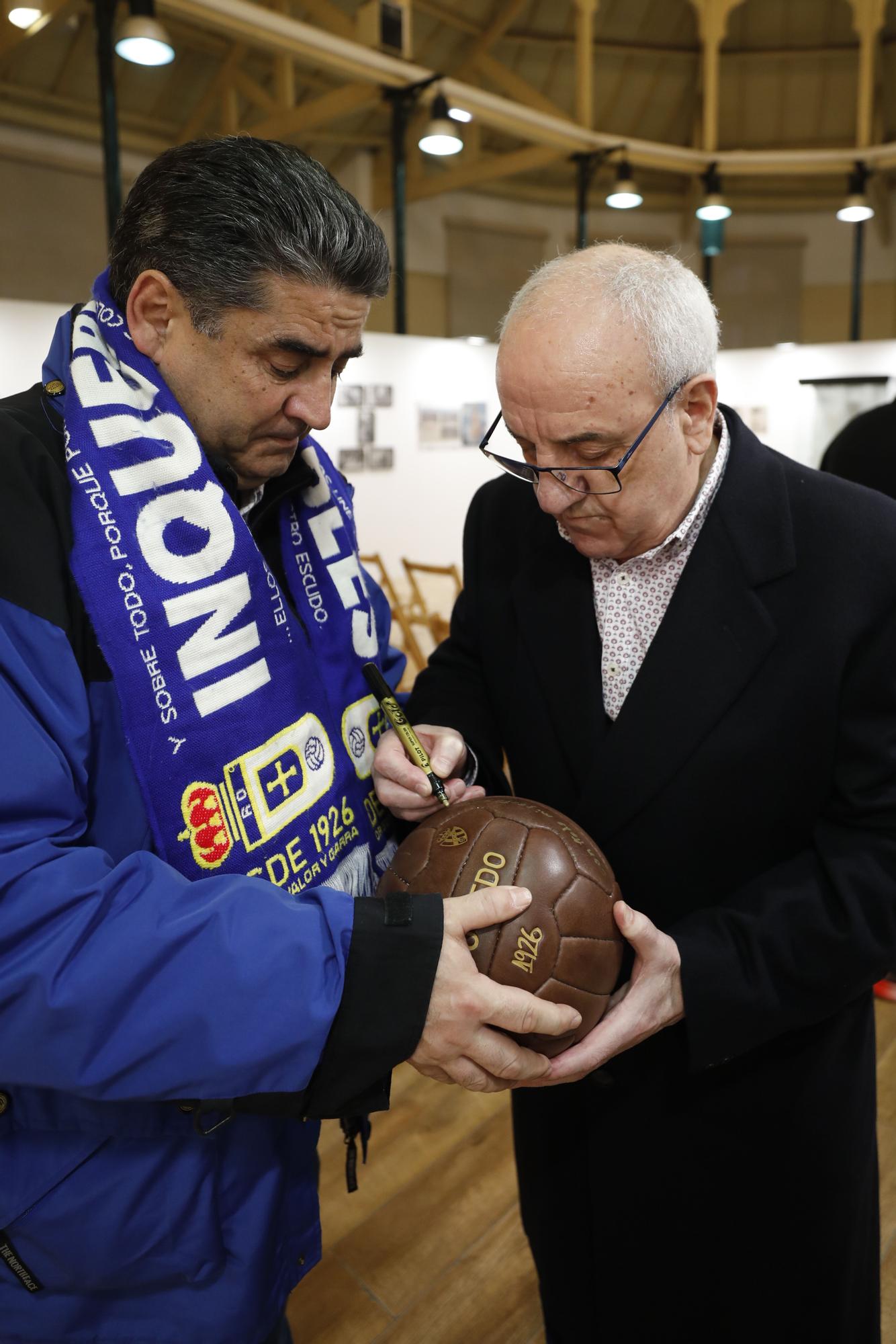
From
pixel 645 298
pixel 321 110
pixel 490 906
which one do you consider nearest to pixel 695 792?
pixel 490 906

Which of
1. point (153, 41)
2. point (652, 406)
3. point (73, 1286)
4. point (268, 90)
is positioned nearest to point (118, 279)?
point (652, 406)

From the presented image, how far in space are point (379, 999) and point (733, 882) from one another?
650mm

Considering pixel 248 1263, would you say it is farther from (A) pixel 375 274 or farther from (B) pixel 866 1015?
(A) pixel 375 274

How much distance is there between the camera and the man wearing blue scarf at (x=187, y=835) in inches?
39.0

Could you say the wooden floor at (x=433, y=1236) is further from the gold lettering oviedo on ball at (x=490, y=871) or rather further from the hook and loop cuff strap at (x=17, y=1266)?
the gold lettering oviedo on ball at (x=490, y=871)

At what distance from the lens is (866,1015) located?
5.13 ft

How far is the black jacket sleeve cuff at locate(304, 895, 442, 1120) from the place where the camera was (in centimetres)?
104

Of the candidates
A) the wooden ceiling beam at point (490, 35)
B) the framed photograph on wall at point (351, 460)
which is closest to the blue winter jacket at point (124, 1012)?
the framed photograph on wall at point (351, 460)

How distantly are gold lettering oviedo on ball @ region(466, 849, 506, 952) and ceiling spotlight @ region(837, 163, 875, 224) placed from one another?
9.89 m

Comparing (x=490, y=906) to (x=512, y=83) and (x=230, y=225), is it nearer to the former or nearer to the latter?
(x=230, y=225)

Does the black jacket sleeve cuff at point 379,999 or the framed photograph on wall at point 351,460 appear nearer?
the black jacket sleeve cuff at point 379,999

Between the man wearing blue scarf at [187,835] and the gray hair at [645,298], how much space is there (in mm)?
273

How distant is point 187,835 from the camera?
1.17 m

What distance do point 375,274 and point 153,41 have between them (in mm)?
4572
